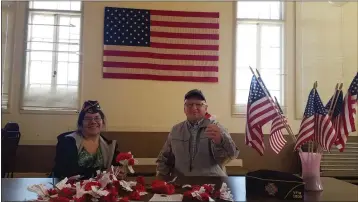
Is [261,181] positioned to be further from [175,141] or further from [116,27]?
[116,27]

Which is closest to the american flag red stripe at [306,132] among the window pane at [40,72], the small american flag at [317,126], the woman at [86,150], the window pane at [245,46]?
the small american flag at [317,126]

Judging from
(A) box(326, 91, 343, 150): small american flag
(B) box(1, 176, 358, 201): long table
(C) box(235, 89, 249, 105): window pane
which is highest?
(C) box(235, 89, 249, 105): window pane

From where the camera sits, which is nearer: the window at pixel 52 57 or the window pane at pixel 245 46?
the window at pixel 52 57

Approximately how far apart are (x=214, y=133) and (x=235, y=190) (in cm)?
57

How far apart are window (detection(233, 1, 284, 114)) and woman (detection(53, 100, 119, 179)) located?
2.67m

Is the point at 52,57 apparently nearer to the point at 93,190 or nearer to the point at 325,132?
the point at 93,190

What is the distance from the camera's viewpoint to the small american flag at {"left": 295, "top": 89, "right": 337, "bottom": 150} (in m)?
1.69

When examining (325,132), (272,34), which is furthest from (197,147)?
(272,34)

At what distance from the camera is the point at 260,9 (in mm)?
4996

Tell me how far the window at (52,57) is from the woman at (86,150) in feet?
6.83

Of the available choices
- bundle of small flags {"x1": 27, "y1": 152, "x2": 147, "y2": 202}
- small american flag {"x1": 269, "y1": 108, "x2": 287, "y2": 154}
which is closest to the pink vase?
small american flag {"x1": 269, "y1": 108, "x2": 287, "y2": 154}

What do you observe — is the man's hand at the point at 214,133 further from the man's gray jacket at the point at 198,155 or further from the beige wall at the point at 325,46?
the beige wall at the point at 325,46

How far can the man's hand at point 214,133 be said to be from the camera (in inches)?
86.6

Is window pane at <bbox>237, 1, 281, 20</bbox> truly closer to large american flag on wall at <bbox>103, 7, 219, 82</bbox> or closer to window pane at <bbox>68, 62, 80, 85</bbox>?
large american flag on wall at <bbox>103, 7, 219, 82</bbox>
